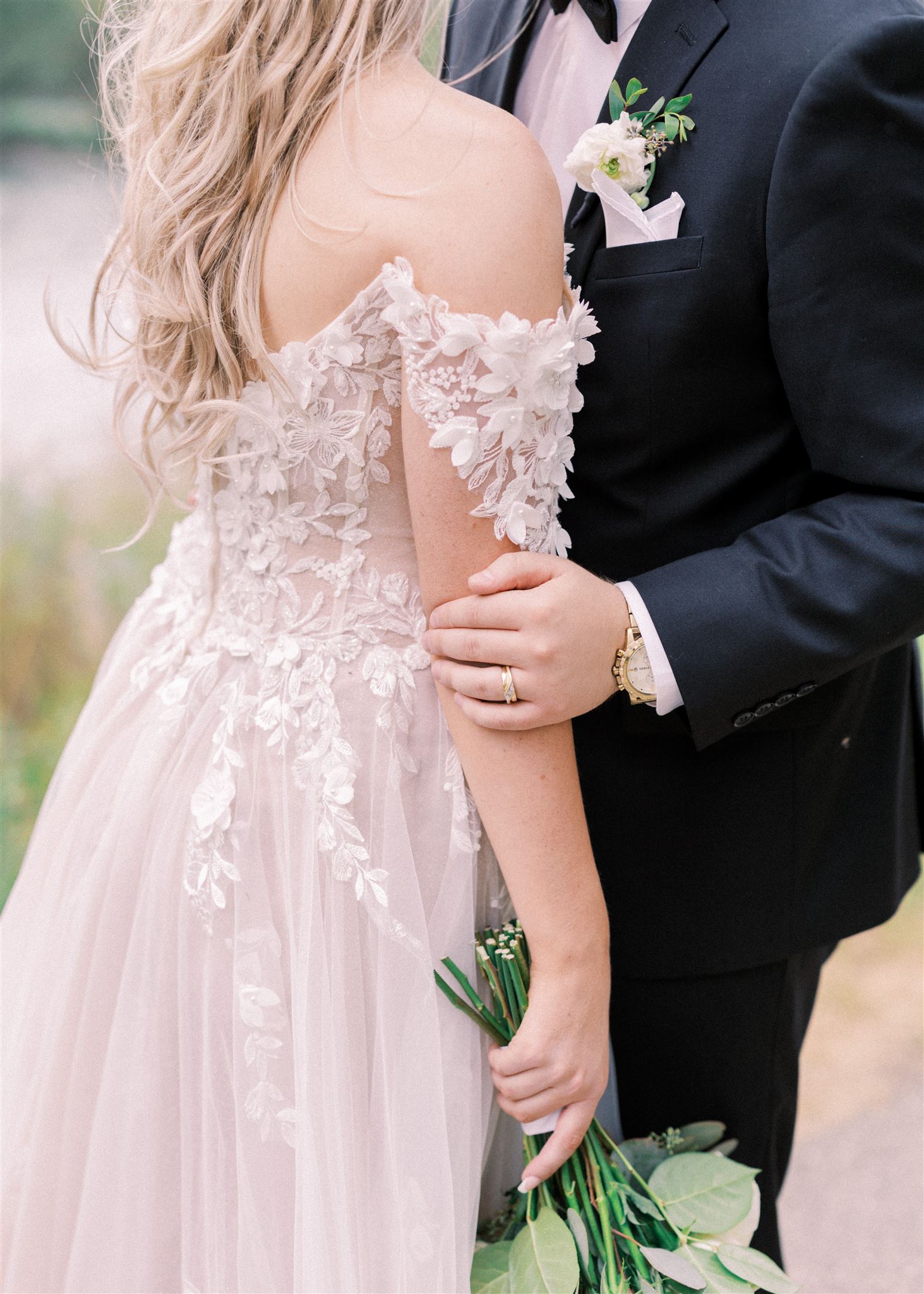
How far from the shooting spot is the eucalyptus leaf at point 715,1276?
1121 mm

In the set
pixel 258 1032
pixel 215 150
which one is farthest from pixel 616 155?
pixel 258 1032

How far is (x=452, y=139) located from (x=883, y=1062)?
2.61 meters

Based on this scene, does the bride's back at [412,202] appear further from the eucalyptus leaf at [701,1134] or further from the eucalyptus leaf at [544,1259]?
the eucalyptus leaf at [701,1134]

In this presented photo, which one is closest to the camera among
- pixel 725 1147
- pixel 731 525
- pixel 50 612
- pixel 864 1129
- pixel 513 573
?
pixel 513 573

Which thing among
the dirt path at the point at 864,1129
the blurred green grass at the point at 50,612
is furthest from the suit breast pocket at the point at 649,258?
the blurred green grass at the point at 50,612

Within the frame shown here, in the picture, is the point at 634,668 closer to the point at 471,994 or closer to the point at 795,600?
the point at 795,600

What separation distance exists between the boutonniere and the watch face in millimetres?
460

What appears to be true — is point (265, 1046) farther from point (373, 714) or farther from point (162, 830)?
point (373, 714)

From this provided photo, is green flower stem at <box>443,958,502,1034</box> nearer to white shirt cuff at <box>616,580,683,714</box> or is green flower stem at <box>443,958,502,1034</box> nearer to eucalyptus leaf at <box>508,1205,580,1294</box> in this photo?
eucalyptus leaf at <box>508,1205,580,1294</box>

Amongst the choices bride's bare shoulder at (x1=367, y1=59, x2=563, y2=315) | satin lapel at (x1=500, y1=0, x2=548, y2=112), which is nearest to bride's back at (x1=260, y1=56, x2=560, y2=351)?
bride's bare shoulder at (x1=367, y1=59, x2=563, y2=315)

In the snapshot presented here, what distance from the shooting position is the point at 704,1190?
1232 millimetres

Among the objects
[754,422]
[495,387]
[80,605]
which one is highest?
[495,387]

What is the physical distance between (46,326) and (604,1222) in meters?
3.64

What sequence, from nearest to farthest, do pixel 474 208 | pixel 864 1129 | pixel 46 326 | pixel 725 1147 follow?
pixel 474 208 < pixel 725 1147 < pixel 864 1129 < pixel 46 326
